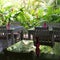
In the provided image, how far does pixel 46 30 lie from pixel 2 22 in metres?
2.50

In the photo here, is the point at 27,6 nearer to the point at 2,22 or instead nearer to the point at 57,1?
the point at 57,1

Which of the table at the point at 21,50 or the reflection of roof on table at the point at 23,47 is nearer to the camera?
the table at the point at 21,50

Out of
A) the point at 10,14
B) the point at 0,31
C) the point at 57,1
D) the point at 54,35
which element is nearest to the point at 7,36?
the point at 0,31

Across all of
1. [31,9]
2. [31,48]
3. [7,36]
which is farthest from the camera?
[31,9]

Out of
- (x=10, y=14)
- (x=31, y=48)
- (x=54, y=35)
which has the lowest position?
(x=31, y=48)

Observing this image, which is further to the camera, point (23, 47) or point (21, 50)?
point (23, 47)

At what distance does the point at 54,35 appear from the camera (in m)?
6.05

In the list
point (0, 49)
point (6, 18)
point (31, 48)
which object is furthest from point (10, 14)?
point (0, 49)

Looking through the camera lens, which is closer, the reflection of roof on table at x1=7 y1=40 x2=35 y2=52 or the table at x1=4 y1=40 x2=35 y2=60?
the table at x1=4 y1=40 x2=35 y2=60

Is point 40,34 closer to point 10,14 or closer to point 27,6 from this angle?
point 10,14

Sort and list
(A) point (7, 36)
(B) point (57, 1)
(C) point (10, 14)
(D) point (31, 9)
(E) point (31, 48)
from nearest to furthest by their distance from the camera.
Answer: (A) point (7, 36), (E) point (31, 48), (C) point (10, 14), (B) point (57, 1), (D) point (31, 9)

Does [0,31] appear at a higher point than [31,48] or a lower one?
higher

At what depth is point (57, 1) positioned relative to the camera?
8898mm

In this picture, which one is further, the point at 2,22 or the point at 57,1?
the point at 57,1
